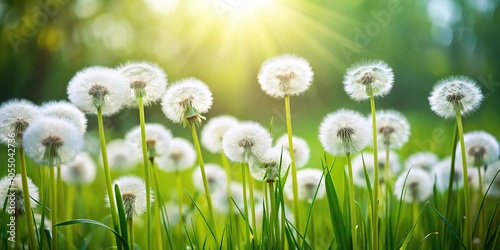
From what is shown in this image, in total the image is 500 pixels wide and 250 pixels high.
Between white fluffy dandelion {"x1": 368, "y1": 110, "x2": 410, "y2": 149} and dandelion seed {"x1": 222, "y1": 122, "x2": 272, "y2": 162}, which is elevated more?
white fluffy dandelion {"x1": 368, "y1": 110, "x2": 410, "y2": 149}

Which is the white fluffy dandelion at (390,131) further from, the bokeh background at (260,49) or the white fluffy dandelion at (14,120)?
the bokeh background at (260,49)

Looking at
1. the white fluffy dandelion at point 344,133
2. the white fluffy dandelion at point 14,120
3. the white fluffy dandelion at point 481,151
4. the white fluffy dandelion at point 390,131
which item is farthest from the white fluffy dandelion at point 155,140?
the white fluffy dandelion at point 481,151

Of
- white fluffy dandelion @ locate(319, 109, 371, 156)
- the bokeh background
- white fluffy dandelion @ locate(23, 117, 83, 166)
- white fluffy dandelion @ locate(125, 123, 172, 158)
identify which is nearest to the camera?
white fluffy dandelion @ locate(23, 117, 83, 166)

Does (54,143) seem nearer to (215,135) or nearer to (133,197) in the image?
(133,197)

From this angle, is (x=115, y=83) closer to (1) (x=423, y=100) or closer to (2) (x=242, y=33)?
(2) (x=242, y=33)

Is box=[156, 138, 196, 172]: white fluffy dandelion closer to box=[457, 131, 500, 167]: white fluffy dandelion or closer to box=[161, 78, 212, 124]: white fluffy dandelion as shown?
box=[161, 78, 212, 124]: white fluffy dandelion

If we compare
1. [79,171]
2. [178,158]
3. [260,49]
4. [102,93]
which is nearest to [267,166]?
[102,93]

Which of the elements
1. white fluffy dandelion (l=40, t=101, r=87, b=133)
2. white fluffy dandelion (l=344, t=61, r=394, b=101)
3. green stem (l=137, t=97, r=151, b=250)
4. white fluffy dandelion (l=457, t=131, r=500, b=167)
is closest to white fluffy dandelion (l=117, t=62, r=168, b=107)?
green stem (l=137, t=97, r=151, b=250)

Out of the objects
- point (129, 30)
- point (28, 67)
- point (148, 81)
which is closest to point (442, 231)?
point (148, 81)
